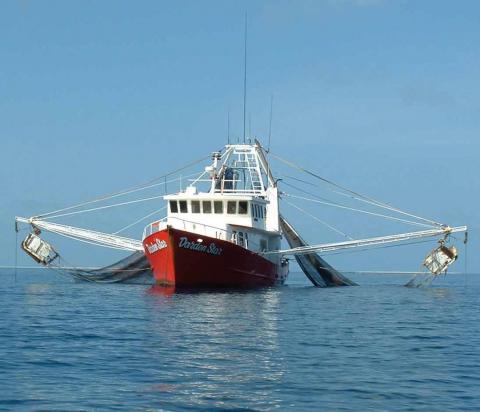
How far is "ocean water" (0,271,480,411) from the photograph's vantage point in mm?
18234

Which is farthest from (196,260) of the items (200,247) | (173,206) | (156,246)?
(173,206)

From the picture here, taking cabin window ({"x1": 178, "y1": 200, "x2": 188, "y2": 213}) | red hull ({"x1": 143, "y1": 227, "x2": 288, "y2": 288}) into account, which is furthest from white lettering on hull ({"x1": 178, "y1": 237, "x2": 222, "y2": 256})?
cabin window ({"x1": 178, "y1": 200, "x2": 188, "y2": 213})

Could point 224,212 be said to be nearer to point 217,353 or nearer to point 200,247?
point 200,247

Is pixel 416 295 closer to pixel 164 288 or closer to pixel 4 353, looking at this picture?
pixel 164 288

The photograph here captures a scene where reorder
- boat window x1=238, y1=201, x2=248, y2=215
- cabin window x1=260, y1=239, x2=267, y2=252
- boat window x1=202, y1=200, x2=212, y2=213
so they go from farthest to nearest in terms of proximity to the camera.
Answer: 1. cabin window x1=260, y1=239, x2=267, y2=252
2. boat window x1=238, y1=201, x2=248, y2=215
3. boat window x1=202, y1=200, x2=212, y2=213

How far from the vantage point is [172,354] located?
24.1 metres

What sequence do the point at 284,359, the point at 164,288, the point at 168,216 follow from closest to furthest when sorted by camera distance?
the point at 284,359 → the point at 164,288 → the point at 168,216

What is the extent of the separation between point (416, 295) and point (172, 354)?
121ft

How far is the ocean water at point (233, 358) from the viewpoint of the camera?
59.8 ft

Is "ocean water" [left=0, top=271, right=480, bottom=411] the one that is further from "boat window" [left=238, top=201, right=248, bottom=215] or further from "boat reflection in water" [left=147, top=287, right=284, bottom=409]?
"boat window" [left=238, top=201, right=248, bottom=215]

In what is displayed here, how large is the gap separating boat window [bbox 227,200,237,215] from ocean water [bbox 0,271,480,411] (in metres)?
13.1

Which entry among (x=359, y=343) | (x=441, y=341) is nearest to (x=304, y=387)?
(x=359, y=343)

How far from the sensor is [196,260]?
163 ft

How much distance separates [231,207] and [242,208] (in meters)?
0.69
